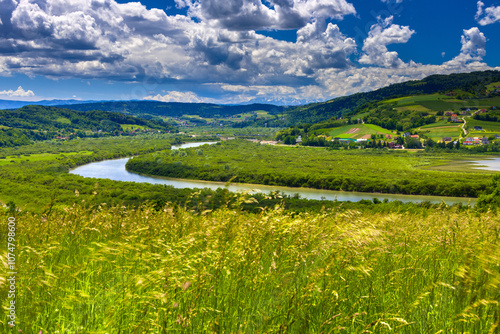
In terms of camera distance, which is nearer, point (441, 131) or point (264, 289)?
point (264, 289)

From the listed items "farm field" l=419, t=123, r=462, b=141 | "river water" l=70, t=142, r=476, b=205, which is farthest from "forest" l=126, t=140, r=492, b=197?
"farm field" l=419, t=123, r=462, b=141

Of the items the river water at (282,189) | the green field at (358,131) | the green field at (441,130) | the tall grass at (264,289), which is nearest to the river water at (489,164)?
the green field at (441,130)

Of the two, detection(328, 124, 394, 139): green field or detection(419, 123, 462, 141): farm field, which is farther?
detection(328, 124, 394, 139): green field

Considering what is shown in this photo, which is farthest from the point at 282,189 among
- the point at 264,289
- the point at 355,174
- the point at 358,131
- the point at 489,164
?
the point at 358,131

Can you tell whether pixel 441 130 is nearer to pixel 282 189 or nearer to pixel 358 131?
pixel 358 131


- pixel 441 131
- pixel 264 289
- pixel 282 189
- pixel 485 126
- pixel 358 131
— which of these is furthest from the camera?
pixel 358 131

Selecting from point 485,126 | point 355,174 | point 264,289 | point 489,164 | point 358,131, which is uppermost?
point 358,131

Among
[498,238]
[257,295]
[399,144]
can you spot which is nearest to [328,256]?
[257,295]

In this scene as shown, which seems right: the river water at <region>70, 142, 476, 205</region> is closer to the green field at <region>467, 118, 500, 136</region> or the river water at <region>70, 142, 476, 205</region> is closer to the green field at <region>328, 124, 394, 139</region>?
the green field at <region>467, 118, 500, 136</region>

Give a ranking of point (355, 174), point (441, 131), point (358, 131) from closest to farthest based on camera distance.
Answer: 1. point (355, 174)
2. point (441, 131)
3. point (358, 131)

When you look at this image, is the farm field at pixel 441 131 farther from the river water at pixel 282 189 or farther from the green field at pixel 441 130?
the river water at pixel 282 189

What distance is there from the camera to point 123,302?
5.20 ft

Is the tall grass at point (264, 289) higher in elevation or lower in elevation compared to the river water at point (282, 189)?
higher

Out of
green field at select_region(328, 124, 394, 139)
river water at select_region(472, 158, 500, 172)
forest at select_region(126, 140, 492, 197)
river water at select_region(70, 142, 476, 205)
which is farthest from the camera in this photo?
green field at select_region(328, 124, 394, 139)
